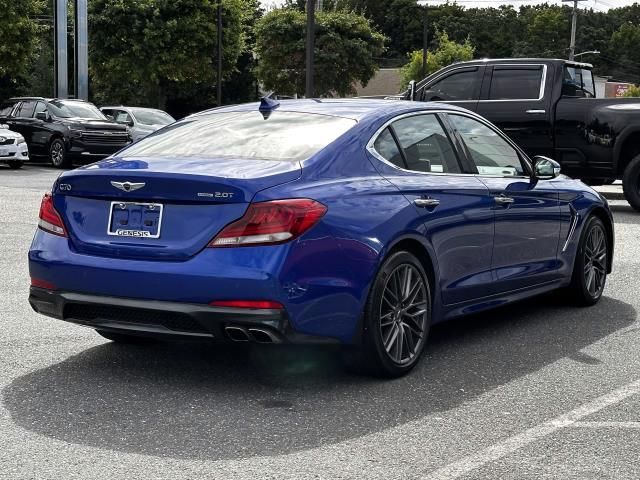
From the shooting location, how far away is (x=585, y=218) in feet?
26.0

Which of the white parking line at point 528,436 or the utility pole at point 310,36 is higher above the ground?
the utility pole at point 310,36

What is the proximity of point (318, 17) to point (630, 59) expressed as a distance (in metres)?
67.1

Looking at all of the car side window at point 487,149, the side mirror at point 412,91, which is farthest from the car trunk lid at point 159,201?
the side mirror at point 412,91

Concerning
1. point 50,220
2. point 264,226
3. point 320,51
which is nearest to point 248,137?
point 264,226

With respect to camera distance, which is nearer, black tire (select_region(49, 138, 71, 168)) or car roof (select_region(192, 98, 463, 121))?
car roof (select_region(192, 98, 463, 121))

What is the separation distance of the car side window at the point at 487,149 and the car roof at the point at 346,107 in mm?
224

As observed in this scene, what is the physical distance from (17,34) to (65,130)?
433 inches

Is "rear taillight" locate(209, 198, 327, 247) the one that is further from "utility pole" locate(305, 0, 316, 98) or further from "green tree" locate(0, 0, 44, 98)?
"green tree" locate(0, 0, 44, 98)

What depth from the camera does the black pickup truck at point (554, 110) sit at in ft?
51.2

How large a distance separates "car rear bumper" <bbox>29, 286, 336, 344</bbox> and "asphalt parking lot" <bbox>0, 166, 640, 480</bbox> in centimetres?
33

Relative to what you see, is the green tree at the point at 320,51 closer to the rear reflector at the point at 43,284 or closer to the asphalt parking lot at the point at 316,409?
the asphalt parking lot at the point at 316,409

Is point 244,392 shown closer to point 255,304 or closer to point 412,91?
point 255,304

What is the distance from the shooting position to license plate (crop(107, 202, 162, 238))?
5227 millimetres

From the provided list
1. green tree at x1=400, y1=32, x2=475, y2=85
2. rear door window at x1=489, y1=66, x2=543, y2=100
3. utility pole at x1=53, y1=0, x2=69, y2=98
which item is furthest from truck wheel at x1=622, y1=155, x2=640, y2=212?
green tree at x1=400, y1=32, x2=475, y2=85
